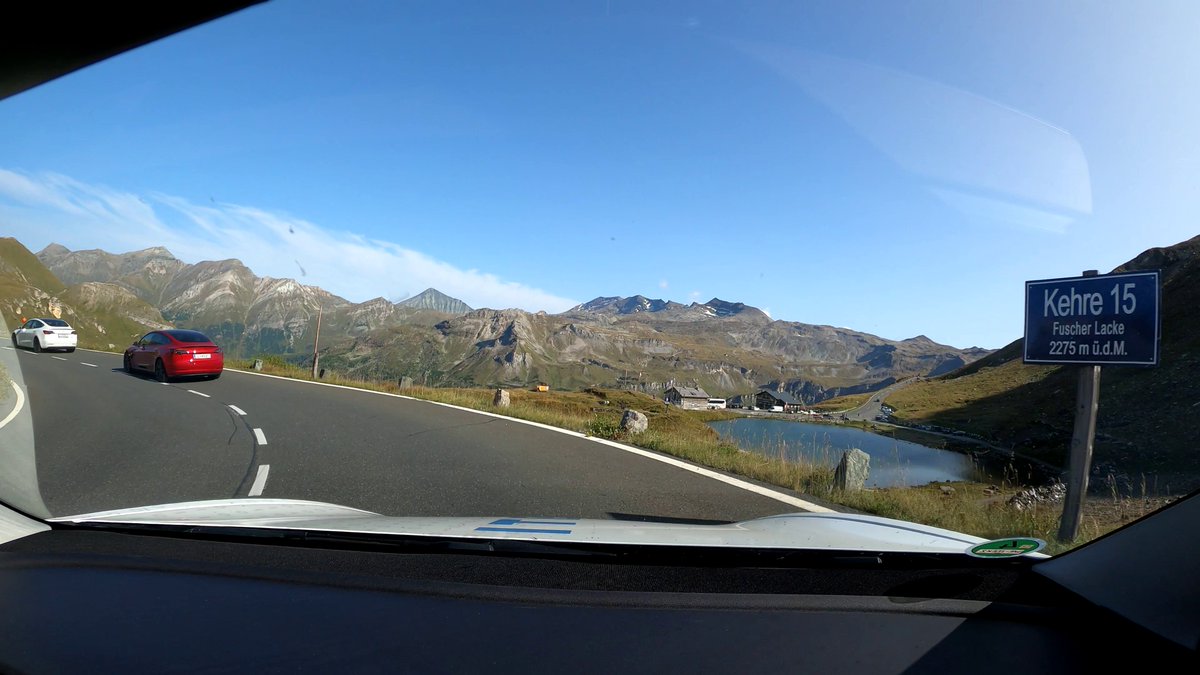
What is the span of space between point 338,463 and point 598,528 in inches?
234

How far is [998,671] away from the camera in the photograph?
1.94 meters

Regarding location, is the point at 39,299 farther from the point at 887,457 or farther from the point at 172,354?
the point at 887,457

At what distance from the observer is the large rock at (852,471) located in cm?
764

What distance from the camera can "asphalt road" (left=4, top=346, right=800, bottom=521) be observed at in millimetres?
6125

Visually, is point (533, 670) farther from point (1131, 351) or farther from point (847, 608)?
point (1131, 351)

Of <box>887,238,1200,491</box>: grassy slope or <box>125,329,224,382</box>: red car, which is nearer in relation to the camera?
<box>887,238,1200,491</box>: grassy slope

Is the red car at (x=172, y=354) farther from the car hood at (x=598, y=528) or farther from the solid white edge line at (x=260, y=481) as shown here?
the car hood at (x=598, y=528)

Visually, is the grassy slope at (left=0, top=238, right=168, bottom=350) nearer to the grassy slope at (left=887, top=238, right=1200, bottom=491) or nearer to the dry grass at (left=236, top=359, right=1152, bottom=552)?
the dry grass at (left=236, top=359, right=1152, bottom=552)

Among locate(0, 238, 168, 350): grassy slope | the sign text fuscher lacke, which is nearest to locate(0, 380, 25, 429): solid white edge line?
locate(0, 238, 168, 350): grassy slope

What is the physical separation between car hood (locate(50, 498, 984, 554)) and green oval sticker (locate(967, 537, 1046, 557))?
80mm

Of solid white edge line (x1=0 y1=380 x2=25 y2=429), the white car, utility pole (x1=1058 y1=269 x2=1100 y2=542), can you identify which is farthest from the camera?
the white car

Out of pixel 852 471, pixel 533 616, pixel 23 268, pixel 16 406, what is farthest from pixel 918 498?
pixel 23 268

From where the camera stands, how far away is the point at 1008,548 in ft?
8.96

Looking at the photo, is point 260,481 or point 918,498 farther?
point 918,498
